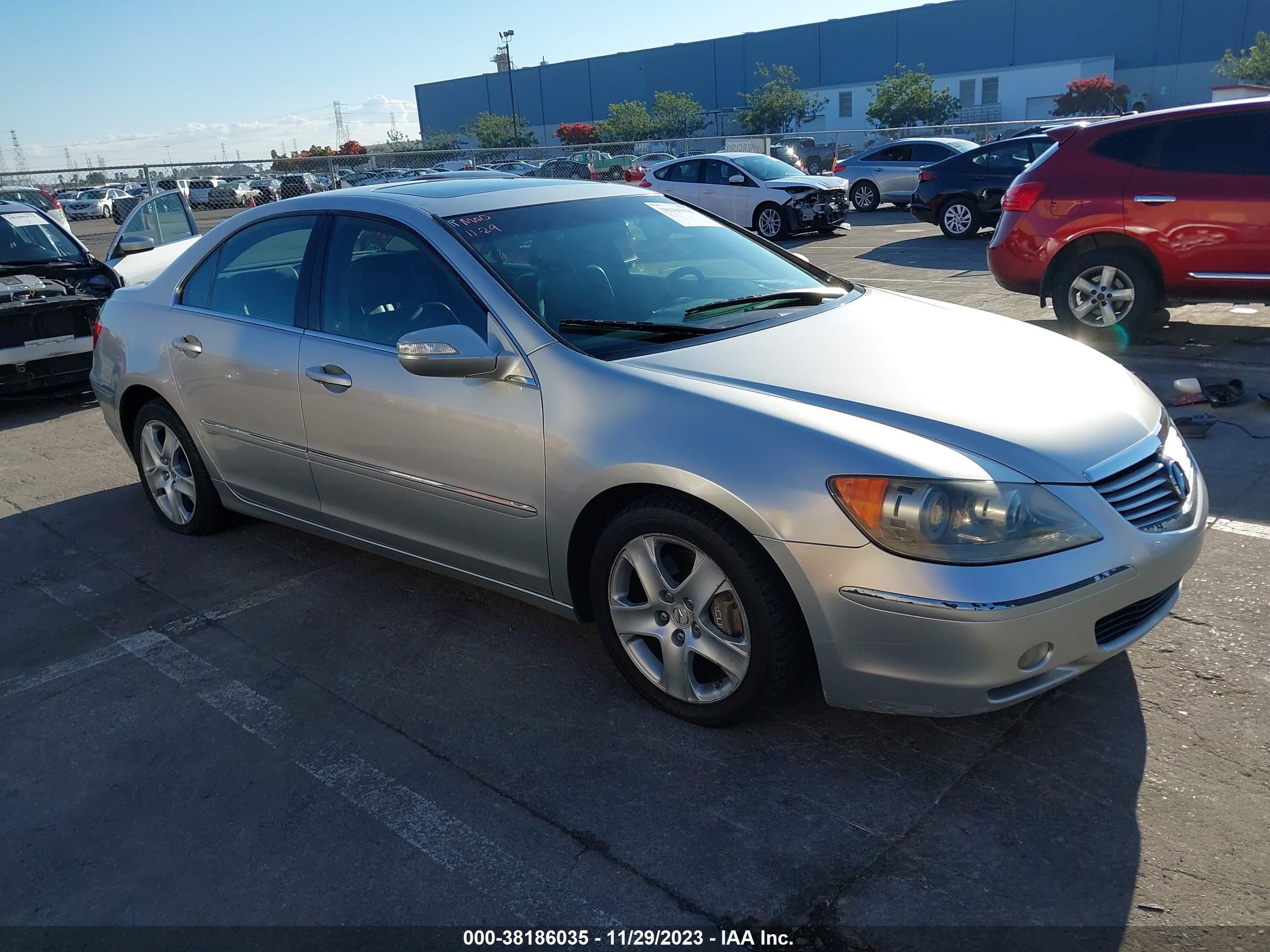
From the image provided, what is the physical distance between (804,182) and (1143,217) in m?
10.7

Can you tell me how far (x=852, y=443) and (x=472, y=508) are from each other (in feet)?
4.75

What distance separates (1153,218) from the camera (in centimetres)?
741

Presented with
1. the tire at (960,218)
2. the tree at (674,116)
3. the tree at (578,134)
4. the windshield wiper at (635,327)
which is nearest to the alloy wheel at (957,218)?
the tire at (960,218)

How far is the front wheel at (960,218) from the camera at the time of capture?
1593cm

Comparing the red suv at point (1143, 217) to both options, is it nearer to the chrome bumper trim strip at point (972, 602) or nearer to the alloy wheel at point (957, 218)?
the chrome bumper trim strip at point (972, 602)

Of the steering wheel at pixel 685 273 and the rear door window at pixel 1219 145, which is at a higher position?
the rear door window at pixel 1219 145

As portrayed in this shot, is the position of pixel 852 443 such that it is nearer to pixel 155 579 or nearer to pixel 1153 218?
pixel 155 579

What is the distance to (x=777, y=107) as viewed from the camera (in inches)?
2500

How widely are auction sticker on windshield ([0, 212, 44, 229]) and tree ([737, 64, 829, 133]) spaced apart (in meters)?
59.4

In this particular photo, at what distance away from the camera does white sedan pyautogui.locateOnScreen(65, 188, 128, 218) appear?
33688mm

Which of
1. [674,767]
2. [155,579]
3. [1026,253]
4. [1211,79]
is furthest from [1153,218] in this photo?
[1211,79]

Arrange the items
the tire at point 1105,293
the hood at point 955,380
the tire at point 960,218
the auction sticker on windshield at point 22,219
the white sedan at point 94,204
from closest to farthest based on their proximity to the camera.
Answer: the hood at point 955,380
the tire at point 1105,293
the auction sticker on windshield at point 22,219
the tire at point 960,218
the white sedan at point 94,204

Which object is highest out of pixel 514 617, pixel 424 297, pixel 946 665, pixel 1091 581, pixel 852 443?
pixel 424 297

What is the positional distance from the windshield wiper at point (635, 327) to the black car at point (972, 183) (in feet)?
44.8
